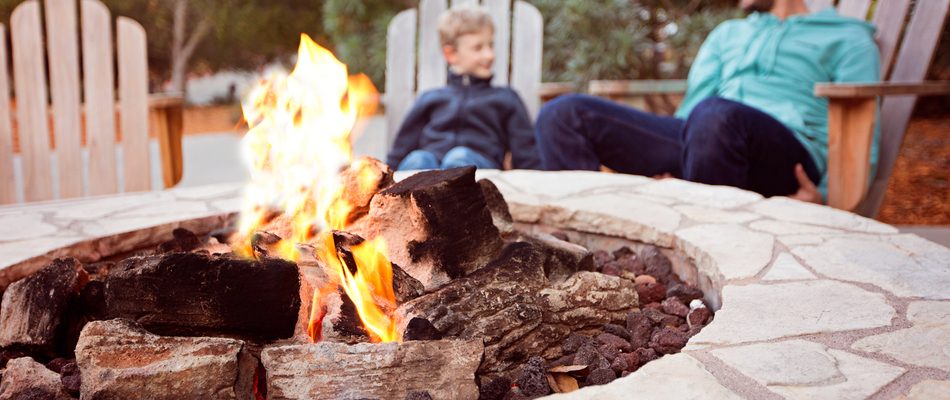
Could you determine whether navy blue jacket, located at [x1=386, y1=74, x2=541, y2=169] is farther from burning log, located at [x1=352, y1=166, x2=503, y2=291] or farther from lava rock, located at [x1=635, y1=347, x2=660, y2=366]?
lava rock, located at [x1=635, y1=347, x2=660, y2=366]

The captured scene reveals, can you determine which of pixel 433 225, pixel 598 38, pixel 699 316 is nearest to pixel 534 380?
pixel 433 225

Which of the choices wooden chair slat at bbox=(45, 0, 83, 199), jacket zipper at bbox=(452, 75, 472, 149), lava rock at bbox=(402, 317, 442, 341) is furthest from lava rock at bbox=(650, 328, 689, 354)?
wooden chair slat at bbox=(45, 0, 83, 199)

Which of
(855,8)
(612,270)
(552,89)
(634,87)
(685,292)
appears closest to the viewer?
(685,292)

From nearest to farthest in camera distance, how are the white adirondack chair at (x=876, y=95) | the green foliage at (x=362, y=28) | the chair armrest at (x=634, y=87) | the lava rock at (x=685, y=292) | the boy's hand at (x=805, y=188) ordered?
the lava rock at (x=685, y=292)
the white adirondack chair at (x=876, y=95)
the boy's hand at (x=805, y=188)
the chair armrest at (x=634, y=87)
the green foliage at (x=362, y=28)

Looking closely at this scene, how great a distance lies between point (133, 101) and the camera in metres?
2.95

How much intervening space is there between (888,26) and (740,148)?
46.5 inches

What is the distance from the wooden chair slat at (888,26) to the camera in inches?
116

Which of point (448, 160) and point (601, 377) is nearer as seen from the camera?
point (601, 377)

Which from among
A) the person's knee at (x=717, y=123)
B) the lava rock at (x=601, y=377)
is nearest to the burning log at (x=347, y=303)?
the lava rock at (x=601, y=377)

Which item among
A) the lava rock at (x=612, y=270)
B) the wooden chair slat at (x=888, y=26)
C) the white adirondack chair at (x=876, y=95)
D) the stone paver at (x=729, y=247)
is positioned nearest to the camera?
the stone paver at (x=729, y=247)

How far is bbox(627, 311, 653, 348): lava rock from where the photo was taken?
1.37 metres

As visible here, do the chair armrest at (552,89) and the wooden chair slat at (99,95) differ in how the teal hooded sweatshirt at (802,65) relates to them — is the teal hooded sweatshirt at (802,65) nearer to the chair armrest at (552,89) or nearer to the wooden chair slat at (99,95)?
the chair armrest at (552,89)

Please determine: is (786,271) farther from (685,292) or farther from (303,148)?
(303,148)

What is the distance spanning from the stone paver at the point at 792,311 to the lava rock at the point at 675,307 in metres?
0.18
